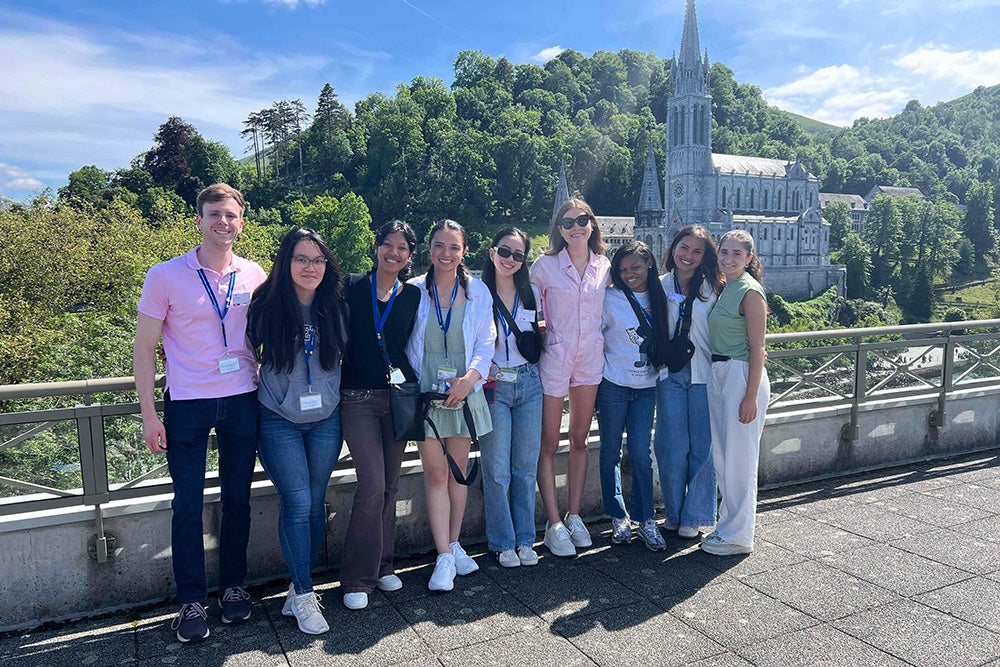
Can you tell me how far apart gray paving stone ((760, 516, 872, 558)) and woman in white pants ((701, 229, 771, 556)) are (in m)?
0.35

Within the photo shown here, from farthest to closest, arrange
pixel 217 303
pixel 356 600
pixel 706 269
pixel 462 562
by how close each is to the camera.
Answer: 1. pixel 706 269
2. pixel 462 562
3. pixel 356 600
4. pixel 217 303

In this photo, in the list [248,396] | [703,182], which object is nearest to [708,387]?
[248,396]

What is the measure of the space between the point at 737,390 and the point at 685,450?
0.56m

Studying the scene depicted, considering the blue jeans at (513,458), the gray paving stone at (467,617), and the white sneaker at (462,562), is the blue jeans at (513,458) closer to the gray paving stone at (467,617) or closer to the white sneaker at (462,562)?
the white sneaker at (462,562)

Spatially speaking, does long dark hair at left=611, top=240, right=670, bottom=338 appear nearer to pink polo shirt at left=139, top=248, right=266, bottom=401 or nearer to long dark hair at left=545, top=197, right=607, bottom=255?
long dark hair at left=545, top=197, right=607, bottom=255

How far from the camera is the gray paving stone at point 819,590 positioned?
382 cm

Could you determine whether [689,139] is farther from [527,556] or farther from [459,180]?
[527,556]

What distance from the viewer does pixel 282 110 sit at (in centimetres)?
10444

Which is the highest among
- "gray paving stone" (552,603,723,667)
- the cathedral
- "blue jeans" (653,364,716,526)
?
the cathedral

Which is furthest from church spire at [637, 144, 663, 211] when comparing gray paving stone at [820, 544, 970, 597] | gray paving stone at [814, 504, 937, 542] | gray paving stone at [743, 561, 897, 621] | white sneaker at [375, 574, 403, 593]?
white sneaker at [375, 574, 403, 593]

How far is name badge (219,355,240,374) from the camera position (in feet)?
11.8

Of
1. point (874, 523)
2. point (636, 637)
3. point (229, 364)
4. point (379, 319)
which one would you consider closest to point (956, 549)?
point (874, 523)

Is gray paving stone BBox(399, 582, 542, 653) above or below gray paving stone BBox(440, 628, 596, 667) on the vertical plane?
below

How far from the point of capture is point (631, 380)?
469 centimetres
